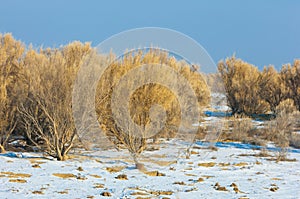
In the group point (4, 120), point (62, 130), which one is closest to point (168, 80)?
point (62, 130)

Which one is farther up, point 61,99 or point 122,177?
point 61,99

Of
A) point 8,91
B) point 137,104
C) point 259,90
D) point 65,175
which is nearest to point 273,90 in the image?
point 259,90

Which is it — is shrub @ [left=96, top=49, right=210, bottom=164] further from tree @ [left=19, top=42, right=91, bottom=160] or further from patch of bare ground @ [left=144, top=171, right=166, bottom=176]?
patch of bare ground @ [left=144, top=171, right=166, bottom=176]

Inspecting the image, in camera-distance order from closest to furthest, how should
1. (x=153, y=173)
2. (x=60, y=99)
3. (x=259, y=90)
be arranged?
(x=153, y=173), (x=60, y=99), (x=259, y=90)

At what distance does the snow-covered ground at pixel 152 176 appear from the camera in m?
9.00

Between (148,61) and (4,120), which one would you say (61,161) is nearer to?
(4,120)

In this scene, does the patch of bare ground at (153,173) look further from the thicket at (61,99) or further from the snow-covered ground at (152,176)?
the thicket at (61,99)

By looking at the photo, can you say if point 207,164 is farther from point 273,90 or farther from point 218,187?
point 273,90

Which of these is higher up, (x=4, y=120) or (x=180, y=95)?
(x=180, y=95)

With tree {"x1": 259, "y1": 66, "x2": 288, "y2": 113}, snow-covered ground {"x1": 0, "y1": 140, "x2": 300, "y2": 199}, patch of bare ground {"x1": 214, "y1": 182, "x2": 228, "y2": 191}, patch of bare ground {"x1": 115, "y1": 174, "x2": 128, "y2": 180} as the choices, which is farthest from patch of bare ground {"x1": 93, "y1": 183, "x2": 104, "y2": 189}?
tree {"x1": 259, "y1": 66, "x2": 288, "y2": 113}

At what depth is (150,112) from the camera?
13.1m

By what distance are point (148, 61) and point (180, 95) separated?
1.74 meters

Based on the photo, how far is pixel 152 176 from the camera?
11312 millimetres

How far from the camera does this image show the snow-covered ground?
29.5 feet
